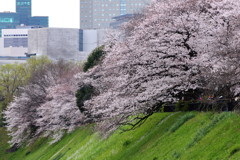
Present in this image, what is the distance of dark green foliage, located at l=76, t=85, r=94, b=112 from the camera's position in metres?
56.8

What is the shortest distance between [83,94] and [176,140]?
30.4 metres

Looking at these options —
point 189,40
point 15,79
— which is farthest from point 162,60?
point 15,79

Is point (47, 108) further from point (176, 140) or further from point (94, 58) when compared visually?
point (176, 140)

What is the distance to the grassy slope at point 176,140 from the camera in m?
23.4

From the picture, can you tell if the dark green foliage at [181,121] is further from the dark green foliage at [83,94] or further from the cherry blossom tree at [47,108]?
the cherry blossom tree at [47,108]

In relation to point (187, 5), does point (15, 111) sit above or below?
below

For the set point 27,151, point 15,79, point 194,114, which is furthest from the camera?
point 15,79


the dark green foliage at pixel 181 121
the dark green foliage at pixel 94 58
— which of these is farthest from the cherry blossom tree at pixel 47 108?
the dark green foliage at pixel 181 121

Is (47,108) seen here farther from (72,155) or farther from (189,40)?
(189,40)

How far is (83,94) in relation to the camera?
5872cm

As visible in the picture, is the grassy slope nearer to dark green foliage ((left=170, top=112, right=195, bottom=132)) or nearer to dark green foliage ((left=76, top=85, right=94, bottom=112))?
dark green foliage ((left=170, top=112, right=195, bottom=132))

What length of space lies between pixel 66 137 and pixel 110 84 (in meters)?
28.2

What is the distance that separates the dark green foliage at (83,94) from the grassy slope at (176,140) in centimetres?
879

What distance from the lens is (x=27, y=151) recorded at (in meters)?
78.7
